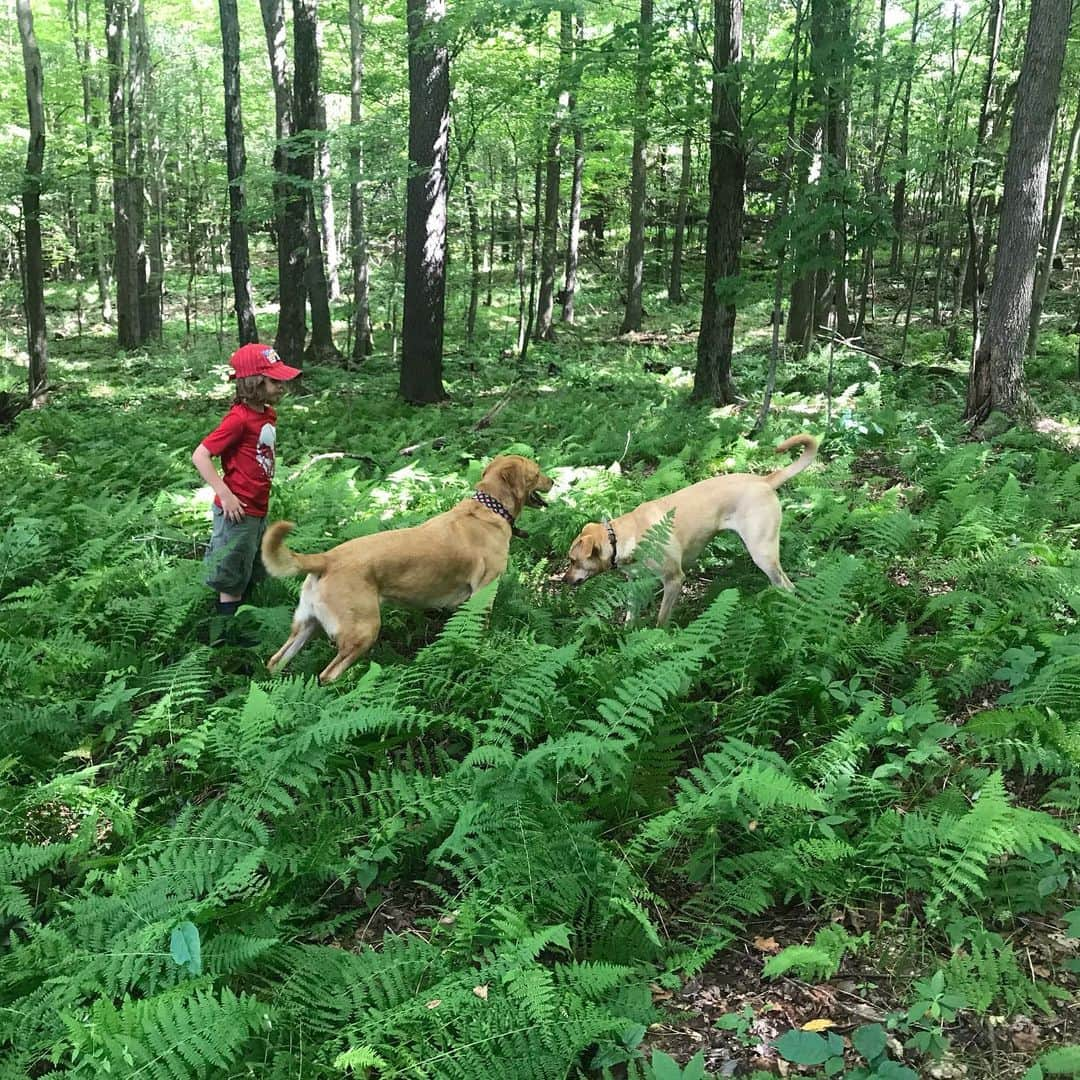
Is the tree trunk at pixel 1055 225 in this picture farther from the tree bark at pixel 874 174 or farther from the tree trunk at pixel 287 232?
the tree trunk at pixel 287 232

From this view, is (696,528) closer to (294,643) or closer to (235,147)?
(294,643)

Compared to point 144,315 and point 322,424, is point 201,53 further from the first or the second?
point 322,424

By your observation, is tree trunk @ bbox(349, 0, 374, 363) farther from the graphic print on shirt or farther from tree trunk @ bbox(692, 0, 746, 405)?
the graphic print on shirt

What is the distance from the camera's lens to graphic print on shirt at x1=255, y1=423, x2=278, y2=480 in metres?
5.59

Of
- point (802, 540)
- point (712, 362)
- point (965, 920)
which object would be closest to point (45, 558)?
point (802, 540)

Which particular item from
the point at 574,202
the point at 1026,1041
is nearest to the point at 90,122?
the point at 574,202

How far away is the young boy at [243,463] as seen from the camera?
215 inches

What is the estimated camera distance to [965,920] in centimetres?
315

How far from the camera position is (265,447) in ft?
18.5

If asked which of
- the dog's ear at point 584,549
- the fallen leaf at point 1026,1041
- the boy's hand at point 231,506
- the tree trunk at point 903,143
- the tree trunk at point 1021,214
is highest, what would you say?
the tree trunk at point 903,143

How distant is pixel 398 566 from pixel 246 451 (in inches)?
54.9

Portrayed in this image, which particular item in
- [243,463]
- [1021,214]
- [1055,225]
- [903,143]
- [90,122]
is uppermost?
[90,122]

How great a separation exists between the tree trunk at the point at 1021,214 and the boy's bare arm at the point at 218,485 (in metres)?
10.0

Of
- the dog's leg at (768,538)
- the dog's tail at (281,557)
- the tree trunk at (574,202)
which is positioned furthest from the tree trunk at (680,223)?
the dog's tail at (281,557)
